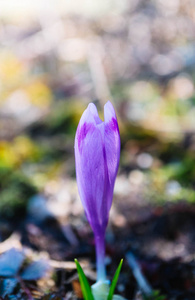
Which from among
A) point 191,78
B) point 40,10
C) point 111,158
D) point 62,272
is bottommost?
point 62,272

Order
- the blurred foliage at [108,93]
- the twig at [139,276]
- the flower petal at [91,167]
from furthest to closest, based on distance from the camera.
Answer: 1. the blurred foliage at [108,93]
2. the twig at [139,276]
3. the flower petal at [91,167]

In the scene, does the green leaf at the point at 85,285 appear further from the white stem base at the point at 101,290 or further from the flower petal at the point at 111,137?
the flower petal at the point at 111,137

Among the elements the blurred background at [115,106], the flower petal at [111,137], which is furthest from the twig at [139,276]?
the flower petal at [111,137]

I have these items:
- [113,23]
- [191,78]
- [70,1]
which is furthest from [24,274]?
[70,1]

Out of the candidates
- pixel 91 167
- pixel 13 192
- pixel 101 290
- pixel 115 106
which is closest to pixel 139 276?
pixel 101 290

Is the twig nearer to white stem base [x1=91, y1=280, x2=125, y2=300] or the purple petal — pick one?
white stem base [x1=91, y1=280, x2=125, y2=300]

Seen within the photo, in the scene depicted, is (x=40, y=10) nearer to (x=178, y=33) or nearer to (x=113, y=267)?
(x=178, y=33)
